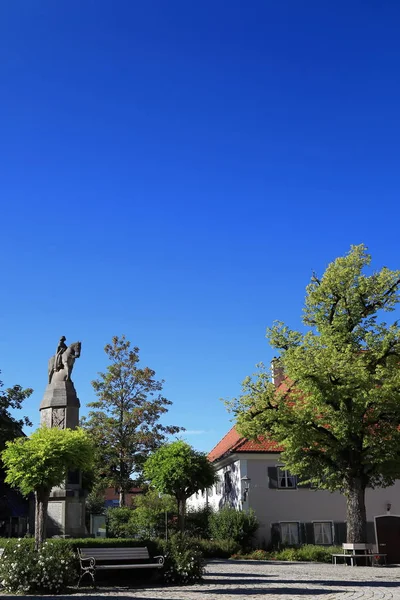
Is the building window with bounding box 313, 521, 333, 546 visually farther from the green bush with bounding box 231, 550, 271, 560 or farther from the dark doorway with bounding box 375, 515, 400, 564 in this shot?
the green bush with bounding box 231, 550, 271, 560

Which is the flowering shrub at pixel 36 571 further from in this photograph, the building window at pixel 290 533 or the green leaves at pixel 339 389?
the building window at pixel 290 533

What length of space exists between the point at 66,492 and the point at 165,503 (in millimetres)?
17642

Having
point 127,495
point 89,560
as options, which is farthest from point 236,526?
Result: point 127,495

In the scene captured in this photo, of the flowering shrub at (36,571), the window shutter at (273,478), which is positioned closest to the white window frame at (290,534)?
the window shutter at (273,478)

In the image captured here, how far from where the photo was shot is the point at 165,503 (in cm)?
3669

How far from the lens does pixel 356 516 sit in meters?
26.5

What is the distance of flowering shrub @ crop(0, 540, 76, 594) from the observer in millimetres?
14375

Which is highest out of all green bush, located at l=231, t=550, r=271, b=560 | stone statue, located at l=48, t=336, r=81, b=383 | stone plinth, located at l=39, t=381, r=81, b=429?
stone statue, located at l=48, t=336, r=81, b=383

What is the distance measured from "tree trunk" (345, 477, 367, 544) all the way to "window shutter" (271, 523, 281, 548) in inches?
317

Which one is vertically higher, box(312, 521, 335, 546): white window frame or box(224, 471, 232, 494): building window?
box(224, 471, 232, 494): building window

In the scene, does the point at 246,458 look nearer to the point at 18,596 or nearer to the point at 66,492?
the point at 66,492

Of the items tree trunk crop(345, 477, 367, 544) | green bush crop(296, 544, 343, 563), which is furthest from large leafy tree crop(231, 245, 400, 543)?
green bush crop(296, 544, 343, 563)

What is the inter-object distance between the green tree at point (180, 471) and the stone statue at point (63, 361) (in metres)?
13.0

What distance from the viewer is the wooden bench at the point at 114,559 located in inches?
604
